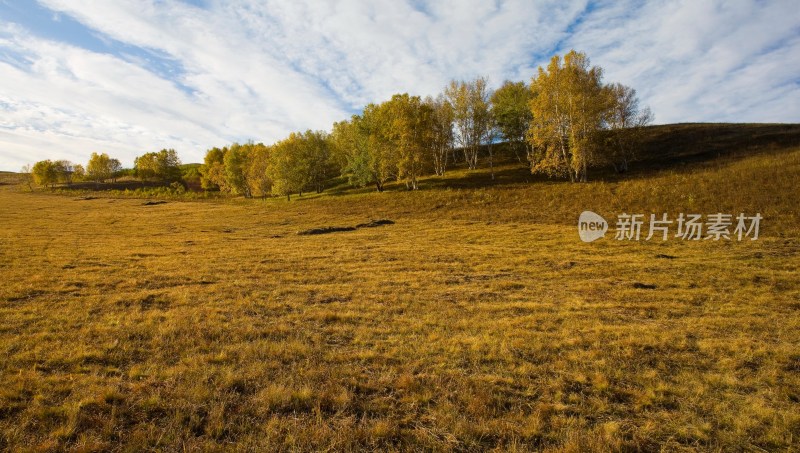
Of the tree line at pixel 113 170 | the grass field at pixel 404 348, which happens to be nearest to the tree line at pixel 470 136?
the grass field at pixel 404 348

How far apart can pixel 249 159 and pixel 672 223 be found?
80503 millimetres

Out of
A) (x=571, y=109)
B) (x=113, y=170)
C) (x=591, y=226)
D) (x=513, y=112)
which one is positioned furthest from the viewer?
(x=113, y=170)

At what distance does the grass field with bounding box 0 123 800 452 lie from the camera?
6039 millimetres

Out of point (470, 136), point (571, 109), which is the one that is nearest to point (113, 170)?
point (470, 136)

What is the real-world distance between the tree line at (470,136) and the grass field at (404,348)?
87.3 ft

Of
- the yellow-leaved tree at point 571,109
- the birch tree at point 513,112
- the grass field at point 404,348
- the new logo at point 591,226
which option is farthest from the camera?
the birch tree at point 513,112

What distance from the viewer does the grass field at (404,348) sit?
6.04 m

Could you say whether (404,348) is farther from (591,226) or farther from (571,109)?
(571,109)

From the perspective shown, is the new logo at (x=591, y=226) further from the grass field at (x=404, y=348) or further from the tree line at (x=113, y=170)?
the tree line at (x=113, y=170)

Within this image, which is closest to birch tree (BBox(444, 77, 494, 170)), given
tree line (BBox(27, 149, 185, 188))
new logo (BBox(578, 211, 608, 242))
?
new logo (BBox(578, 211, 608, 242))

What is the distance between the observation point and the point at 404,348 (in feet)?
31.7

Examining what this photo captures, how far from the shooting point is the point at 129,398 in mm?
6777

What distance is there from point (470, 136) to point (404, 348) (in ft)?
206

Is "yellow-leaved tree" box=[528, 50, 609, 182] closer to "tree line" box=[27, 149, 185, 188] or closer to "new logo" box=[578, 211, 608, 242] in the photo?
"new logo" box=[578, 211, 608, 242]
